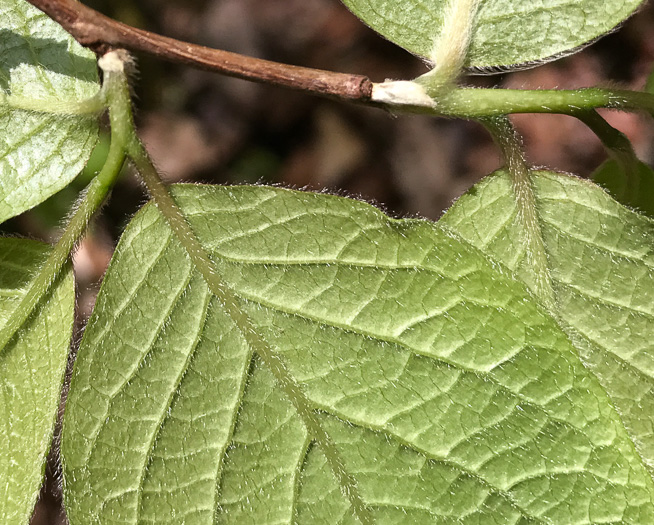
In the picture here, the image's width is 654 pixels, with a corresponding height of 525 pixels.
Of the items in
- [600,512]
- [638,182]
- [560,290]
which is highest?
[638,182]

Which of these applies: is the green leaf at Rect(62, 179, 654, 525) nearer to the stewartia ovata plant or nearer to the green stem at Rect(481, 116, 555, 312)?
the stewartia ovata plant

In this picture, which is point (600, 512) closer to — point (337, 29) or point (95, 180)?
point (95, 180)

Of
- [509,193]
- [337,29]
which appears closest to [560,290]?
[509,193]

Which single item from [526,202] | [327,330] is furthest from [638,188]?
[327,330]

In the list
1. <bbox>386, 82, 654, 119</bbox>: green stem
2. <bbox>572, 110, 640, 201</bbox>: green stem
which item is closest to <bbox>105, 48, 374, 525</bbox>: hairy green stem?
<bbox>386, 82, 654, 119</bbox>: green stem

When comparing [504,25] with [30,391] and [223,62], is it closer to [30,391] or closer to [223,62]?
[223,62]

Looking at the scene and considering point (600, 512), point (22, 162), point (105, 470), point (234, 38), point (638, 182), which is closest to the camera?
point (600, 512)

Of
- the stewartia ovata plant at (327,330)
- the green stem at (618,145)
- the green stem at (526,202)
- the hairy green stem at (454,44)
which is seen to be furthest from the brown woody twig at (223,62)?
the green stem at (618,145)
